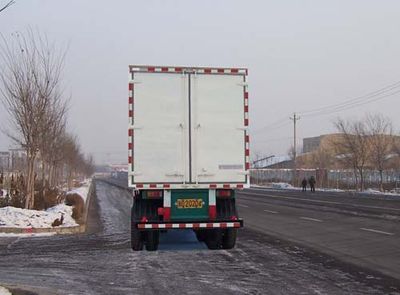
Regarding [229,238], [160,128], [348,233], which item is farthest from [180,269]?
[348,233]

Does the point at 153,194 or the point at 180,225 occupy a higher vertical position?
the point at 153,194

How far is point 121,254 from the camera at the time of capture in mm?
12344

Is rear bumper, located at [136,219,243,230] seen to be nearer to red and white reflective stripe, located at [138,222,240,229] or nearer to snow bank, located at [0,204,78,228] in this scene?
red and white reflective stripe, located at [138,222,240,229]

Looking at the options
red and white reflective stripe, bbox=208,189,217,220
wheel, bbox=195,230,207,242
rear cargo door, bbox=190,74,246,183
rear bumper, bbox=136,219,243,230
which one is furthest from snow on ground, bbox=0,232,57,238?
rear cargo door, bbox=190,74,246,183

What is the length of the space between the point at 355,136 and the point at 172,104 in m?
50.2

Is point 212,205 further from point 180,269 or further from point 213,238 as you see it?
point 213,238

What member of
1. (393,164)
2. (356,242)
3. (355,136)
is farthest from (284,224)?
(393,164)

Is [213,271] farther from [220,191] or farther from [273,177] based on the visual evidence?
[273,177]

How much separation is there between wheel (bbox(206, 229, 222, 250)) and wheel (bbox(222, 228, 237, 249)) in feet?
0.71

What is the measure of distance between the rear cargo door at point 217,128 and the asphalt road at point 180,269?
1741 mm

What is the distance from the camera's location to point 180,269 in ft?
33.5

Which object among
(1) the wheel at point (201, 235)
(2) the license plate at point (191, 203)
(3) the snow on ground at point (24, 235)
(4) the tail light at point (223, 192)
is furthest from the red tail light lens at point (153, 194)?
(3) the snow on ground at point (24, 235)

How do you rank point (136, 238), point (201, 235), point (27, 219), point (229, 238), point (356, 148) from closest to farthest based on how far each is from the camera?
point (136, 238) < point (229, 238) < point (201, 235) < point (27, 219) < point (356, 148)

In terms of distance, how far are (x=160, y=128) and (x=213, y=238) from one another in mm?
3248
